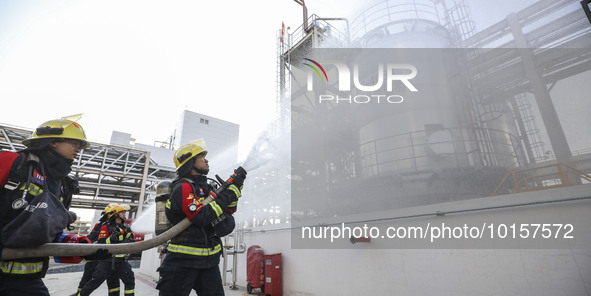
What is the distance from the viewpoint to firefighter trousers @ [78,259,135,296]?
181 inches

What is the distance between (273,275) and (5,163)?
521cm

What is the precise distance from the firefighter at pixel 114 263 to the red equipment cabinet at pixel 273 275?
2588 mm

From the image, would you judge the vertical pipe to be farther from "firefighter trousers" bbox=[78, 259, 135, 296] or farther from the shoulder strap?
the shoulder strap

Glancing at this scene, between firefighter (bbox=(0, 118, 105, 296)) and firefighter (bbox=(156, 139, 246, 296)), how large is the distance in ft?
2.02

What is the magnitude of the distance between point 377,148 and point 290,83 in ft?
18.7

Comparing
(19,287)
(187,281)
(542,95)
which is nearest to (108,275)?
(187,281)

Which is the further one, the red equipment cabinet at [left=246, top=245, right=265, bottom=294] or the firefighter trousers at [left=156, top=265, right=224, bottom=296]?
the red equipment cabinet at [left=246, top=245, right=265, bottom=294]

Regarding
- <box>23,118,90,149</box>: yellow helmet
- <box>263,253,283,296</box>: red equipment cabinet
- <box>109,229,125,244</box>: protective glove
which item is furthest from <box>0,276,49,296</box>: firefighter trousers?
<box>263,253,283,296</box>: red equipment cabinet

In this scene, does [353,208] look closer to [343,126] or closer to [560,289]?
[343,126]

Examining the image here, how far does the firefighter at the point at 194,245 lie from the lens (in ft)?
7.98

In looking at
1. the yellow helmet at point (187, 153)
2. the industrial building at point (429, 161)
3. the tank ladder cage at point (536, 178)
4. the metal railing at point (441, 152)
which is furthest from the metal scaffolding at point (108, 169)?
the tank ladder cage at point (536, 178)

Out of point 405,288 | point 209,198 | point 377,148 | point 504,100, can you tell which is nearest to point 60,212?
point 209,198

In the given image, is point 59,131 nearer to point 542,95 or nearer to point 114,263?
point 114,263

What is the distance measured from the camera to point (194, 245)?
2.55 m
